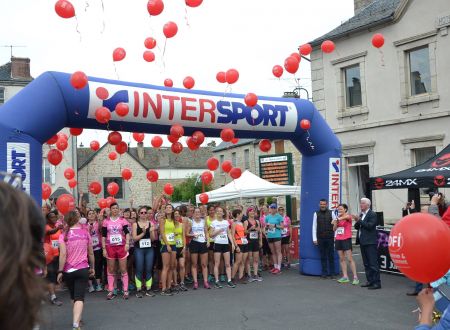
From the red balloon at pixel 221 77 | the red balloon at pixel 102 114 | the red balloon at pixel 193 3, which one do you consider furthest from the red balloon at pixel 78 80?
the red balloon at pixel 221 77

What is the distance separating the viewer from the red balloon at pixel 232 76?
9.68m

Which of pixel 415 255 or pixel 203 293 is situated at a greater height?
pixel 415 255

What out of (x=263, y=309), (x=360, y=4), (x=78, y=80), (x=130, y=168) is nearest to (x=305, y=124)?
(x=263, y=309)

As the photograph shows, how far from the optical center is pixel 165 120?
30.8 feet

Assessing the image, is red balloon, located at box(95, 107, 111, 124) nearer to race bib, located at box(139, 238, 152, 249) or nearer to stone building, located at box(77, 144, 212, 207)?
race bib, located at box(139, 238, 152, 249)

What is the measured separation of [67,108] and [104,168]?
38.1m

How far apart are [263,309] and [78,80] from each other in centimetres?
493

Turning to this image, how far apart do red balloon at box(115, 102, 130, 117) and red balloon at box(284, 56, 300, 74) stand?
10.8 feet

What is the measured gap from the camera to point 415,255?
3.11m

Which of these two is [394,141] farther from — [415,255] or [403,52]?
[415,255]

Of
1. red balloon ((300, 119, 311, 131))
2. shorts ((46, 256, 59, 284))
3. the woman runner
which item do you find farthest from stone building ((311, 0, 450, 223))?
shorts ((46, 256, 59, 284))

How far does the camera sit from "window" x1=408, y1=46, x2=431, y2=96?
1673 cm

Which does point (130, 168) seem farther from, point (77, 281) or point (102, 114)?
point (77, 281)

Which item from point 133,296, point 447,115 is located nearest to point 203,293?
point 133,296
